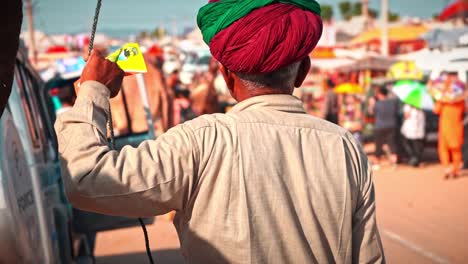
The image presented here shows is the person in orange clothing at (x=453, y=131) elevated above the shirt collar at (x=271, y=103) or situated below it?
below

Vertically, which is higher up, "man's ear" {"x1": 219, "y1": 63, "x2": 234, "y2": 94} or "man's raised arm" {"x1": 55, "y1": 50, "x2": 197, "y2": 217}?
"man's ear" {"x1": 219, "y1": 63, "x2": 234, "y2": 94}

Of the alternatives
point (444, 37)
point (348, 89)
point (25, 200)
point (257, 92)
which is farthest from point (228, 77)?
point (348, 89)

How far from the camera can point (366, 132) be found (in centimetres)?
1487

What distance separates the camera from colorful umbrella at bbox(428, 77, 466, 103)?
1089cm

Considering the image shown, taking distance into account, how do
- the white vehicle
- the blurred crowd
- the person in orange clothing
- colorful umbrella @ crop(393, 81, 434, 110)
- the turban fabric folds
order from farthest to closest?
colorful umbrella @ crop(393, 81, 434, 110) → the person in orange clothing → the blurred crowd → the white vehicle → the turban fabric folds

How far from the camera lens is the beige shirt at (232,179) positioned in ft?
5.67

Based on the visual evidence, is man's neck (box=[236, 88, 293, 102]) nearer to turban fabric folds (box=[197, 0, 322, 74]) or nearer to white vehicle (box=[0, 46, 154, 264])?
turban fabric folds (box=[197, 0, 322, 74])

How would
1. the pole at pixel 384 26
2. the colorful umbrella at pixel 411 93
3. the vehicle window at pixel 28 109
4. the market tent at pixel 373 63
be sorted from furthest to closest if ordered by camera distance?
the pole at pixel 384 26
the market tent at pixel 373 63
the colorful umbrella at pixel 411 93
the vehicle window at pixel 28 109

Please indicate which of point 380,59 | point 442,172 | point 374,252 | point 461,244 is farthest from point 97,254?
point 380,59

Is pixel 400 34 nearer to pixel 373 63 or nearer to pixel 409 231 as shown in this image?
pixel 373 63

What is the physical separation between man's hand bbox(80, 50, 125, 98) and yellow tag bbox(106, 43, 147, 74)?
75 millimetres

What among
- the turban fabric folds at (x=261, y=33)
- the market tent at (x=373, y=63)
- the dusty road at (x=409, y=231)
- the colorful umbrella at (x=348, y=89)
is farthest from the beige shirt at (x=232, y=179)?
the market tent at (x=373, y=63)

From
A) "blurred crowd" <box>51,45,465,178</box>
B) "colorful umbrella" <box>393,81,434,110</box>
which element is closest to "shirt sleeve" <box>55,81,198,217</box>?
"blurred crowd" <box>51,45,465,178</box>

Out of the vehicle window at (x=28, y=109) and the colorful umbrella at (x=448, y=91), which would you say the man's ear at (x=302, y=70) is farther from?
the colorful umbrella at (x=448, y=91)
